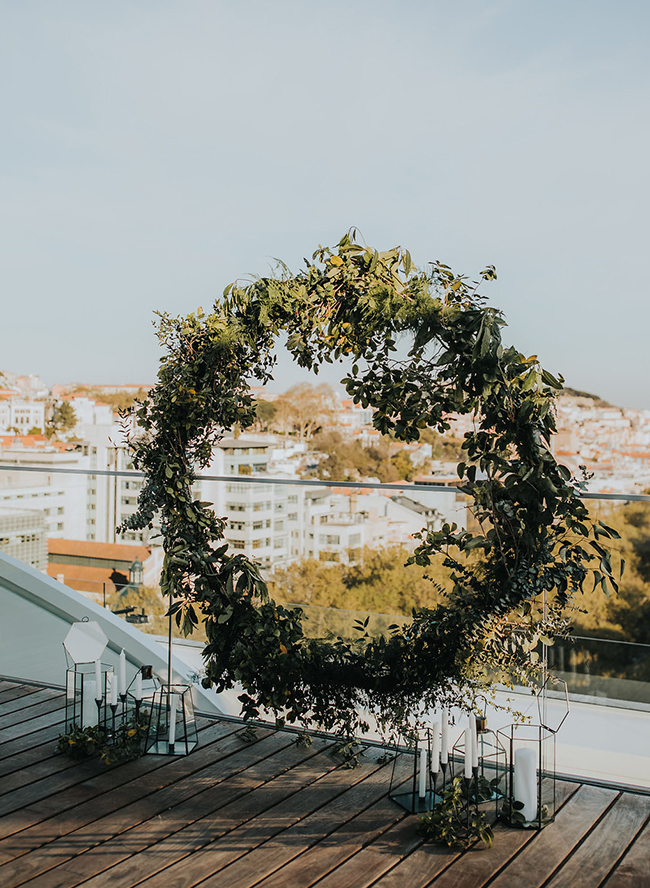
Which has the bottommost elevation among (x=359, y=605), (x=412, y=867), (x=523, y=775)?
(x=412, y=867)

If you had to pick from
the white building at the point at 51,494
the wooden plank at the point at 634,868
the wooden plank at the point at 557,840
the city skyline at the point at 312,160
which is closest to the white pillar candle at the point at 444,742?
the wooden plank at the point at 557,840

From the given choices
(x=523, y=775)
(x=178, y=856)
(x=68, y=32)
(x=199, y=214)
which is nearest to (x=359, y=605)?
(x=523, y=775)

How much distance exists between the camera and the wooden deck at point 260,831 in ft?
6.98

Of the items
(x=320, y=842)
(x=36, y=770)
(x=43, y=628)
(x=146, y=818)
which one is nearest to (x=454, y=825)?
(x=320, y=842)

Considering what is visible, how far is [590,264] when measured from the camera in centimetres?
2136

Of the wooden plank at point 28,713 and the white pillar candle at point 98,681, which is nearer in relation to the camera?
the white pillar candle at point 98,681

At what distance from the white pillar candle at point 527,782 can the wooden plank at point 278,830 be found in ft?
1.50

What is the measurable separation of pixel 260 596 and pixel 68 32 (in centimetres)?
702

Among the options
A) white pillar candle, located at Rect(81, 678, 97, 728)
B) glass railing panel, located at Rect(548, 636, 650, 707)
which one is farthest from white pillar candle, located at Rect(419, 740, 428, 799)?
white pillar candle, located at Rect(81, 678, 97, 728)

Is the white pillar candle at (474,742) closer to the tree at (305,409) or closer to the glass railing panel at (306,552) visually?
the glass railing panel at (306,552)

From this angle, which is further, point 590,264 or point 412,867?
point 590,264

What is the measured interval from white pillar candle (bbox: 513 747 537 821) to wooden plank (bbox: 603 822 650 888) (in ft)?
0.97

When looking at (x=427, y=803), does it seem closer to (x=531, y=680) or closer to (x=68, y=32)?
Answer: (x=531, y=680)

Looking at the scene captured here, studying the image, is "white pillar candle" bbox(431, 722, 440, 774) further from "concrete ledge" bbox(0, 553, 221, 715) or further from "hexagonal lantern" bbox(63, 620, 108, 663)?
"concrete ledge" bbox(0, 553, 221, 715)
